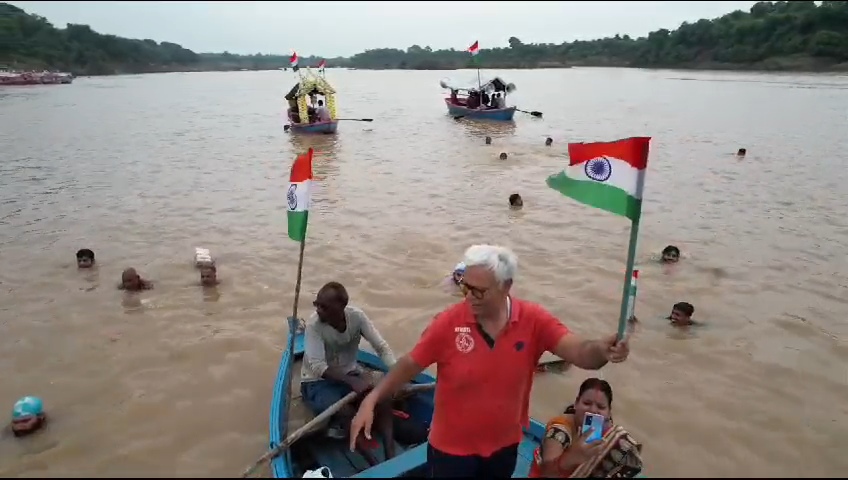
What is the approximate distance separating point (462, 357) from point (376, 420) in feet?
7.37

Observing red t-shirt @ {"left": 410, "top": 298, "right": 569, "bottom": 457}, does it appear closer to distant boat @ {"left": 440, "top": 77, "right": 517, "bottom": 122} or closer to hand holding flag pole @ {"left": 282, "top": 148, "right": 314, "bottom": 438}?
hand holding flag pole @ {"left": 282, "top": 148, "right": 314, "bottom": 438}

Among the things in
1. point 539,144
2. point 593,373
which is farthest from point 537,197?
point 539,144

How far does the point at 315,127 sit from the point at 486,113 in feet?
32.4

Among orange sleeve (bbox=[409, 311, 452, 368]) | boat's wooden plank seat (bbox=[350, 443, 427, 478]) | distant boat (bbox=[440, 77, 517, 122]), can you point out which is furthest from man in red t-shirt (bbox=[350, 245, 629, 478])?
distant boat (bbox=[440, 77, 517, 122])

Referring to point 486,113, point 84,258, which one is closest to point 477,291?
point 84,258

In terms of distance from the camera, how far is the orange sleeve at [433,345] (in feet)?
10.4

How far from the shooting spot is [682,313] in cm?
822

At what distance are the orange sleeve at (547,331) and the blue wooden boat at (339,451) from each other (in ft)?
5.59

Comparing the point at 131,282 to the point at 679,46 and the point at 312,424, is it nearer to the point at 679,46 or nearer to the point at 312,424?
the point at 312,424

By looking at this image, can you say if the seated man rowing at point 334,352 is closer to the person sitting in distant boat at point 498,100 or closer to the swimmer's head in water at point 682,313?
the swimmer's head in water at point 682,313

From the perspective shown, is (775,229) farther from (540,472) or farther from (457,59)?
(457,59)

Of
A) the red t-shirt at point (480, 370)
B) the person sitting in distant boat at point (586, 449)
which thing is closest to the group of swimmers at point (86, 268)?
the red t-shirt at point (480, 370)

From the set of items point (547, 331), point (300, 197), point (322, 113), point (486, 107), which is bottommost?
point (486, 107)

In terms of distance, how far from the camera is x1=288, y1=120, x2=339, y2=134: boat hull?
2728 centimetres
